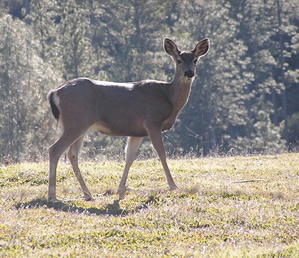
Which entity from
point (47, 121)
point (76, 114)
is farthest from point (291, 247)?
point (47, 121)

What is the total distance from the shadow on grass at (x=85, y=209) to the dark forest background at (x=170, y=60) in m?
28.1

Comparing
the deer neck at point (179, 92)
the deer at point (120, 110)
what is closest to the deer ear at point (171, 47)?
the deer at point (120, 110)

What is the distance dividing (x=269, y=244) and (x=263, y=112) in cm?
4071

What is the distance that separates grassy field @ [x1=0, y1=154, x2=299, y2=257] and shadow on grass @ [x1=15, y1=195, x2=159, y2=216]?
0.01 metres

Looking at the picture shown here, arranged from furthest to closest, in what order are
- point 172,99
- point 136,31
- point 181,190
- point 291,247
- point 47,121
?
point 136,31 < point 47,121 < point 172,99 < point 181,190 < point 291,247

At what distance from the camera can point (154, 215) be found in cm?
798

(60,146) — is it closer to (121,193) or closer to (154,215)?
(121,193)

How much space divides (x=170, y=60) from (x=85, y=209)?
37673 mm

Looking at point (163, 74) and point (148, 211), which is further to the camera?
point (163, 74)

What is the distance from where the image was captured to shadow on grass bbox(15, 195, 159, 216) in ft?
27.6

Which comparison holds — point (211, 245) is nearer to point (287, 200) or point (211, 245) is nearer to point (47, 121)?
point (287, 200)

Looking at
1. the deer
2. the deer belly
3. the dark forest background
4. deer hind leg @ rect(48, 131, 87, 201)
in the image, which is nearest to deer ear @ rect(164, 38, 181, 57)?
the deer

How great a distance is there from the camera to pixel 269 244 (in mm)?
6840

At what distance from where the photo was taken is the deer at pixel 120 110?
9578mm
